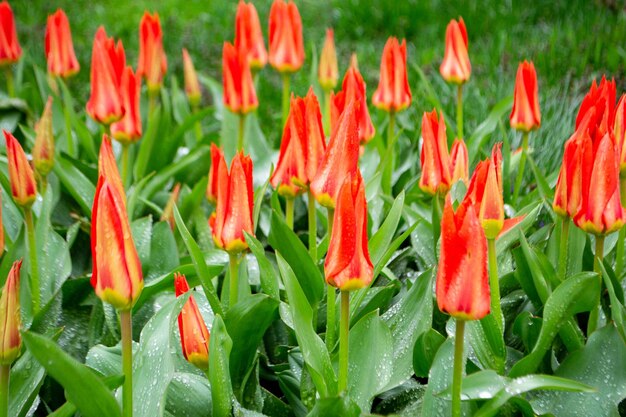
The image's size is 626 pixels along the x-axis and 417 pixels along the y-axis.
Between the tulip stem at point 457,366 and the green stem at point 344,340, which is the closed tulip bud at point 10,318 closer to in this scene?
the green stem at point 344,340

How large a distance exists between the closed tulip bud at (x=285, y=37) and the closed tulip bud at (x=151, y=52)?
438 mm

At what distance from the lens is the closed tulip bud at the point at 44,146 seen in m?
2.41

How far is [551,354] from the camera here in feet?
6.21

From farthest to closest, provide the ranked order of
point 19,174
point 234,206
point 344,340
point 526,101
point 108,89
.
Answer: point 108,89 < point 526,101 < point 19,174 < point 234,206 < point 344,340

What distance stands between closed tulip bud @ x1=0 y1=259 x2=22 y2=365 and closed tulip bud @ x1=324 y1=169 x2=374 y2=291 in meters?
0.54

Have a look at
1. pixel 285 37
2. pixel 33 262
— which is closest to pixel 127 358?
pixel 33 262

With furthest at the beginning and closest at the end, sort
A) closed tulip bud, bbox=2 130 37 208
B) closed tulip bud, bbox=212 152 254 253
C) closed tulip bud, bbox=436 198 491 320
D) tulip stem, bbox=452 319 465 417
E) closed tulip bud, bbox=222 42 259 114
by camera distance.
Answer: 1. closed tulip bud, bbox=222 42 259 114
2. closed tulip bud, bbox=2 130 37 208
3. closed tulip bud, bbox=212 152 254 253
4. tulip stem, bbox=452 319 465 417
5. closed tulip bud, bbox=436 198 491 320

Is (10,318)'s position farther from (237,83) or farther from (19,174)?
(237,83)

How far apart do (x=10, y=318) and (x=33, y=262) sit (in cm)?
62

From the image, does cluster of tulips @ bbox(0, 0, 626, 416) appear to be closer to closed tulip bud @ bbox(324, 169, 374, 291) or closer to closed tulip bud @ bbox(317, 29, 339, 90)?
closed tulip bud @ bbox(324, 169, 374, 291)

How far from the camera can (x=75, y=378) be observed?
1.45m

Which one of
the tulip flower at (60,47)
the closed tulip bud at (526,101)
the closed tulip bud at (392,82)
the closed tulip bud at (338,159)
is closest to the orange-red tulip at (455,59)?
the closed tulip bud at (392,82)

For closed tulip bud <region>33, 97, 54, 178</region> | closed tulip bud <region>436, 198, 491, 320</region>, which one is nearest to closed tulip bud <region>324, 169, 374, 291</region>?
closed tulip bud <region>436, 198, 491, 320</region>

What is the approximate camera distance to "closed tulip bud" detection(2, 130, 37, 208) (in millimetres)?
2027
